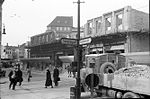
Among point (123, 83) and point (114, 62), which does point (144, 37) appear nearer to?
point (123, 83)

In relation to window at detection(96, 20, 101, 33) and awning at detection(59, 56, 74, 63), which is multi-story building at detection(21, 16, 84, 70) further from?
window at detection(96, 20, 101, 33)

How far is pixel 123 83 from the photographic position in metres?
8.92

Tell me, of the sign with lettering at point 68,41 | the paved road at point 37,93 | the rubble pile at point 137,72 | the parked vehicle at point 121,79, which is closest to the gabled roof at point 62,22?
the paved road at point 37,93

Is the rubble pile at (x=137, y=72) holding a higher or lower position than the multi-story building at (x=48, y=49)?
lower

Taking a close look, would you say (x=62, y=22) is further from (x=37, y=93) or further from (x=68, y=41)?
(x=68, y=41)

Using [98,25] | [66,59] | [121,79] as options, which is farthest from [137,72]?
[66,59]

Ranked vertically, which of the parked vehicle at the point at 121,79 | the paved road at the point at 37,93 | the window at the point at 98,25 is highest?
the window at the point at 98,25

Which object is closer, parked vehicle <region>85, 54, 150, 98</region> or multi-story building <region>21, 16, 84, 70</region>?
parked vehicle <region>85, 54, 150, 98</region>

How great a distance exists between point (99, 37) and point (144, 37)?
2493cm

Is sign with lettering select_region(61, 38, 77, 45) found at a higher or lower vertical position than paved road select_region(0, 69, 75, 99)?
higher

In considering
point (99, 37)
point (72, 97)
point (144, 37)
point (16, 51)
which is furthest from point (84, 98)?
point (16, 51)

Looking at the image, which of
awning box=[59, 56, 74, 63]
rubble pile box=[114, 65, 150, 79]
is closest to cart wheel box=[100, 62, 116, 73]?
rubble pile box=[114, 65, 150, 79]

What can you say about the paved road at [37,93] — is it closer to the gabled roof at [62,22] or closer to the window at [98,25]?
the window at [98,25]

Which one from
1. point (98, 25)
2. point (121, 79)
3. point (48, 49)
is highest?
point (98, 25)
